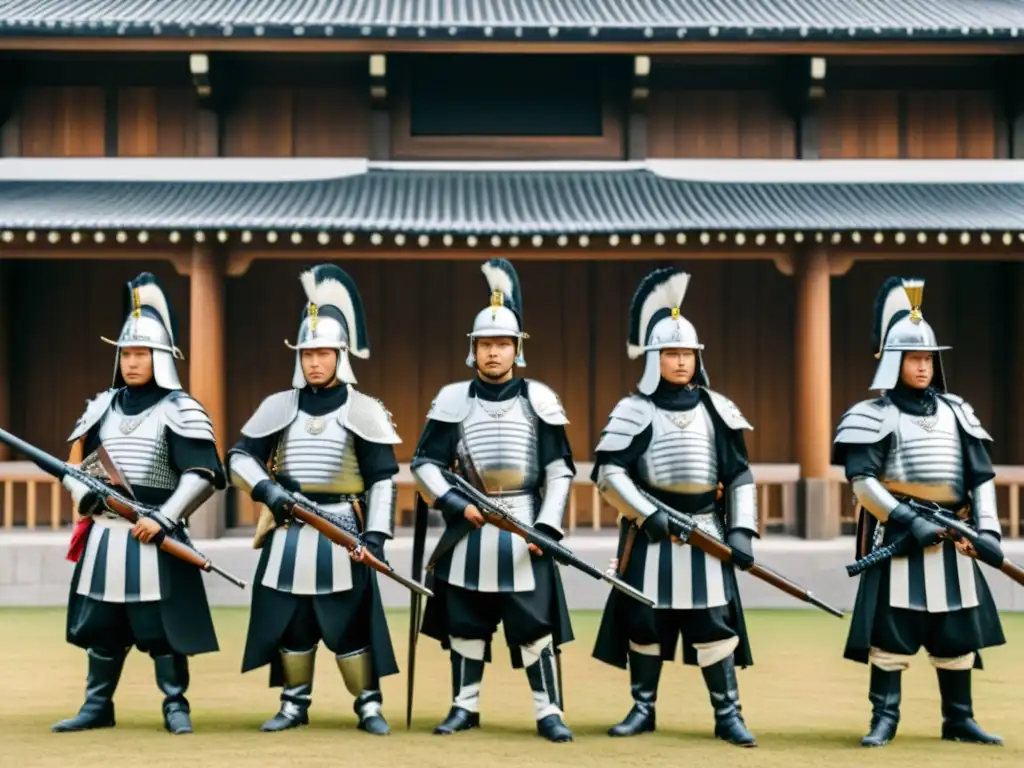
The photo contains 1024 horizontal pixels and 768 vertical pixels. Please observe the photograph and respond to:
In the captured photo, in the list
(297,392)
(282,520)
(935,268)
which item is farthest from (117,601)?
(935,268)

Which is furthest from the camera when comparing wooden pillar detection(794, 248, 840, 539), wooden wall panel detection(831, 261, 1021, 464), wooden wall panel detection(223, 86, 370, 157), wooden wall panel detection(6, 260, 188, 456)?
wooden wall panel detection(223, 86, 370, 157)

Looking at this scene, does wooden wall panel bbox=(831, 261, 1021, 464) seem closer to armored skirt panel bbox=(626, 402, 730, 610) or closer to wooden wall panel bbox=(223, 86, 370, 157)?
wooden wall panel bbox=(223, 86, 370, 157)

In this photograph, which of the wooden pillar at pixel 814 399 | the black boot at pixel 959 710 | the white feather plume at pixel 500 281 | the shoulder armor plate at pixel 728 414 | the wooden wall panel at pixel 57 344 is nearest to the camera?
the black boot at pixel 959 710

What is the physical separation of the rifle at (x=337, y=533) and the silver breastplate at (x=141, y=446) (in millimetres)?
614

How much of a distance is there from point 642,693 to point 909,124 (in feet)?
28.3

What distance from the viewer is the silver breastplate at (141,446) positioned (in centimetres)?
530

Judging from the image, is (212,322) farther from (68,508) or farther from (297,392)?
(297,392)

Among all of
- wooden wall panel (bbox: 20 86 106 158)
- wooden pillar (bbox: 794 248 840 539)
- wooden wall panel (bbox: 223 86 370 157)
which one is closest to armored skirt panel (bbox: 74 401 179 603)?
wooden pillar (bbox: 794 248 840 539)

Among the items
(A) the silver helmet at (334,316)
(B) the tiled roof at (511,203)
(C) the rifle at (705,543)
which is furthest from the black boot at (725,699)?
(B) the tiled roof at (511,203)

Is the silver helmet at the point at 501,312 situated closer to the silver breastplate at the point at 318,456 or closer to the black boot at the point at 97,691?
the silver breastplate at the point at 318,456

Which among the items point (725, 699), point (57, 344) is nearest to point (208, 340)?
point (57, 344)

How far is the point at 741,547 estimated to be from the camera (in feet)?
17.0

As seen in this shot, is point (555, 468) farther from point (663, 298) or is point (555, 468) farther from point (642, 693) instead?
point (642, 693)

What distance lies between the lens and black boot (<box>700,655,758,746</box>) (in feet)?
16.9
